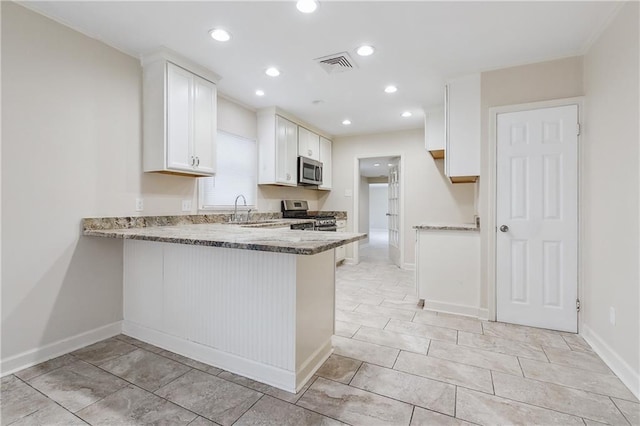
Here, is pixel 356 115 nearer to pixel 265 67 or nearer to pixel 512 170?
pixel 265 67

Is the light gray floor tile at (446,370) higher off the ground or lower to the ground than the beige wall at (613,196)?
lower

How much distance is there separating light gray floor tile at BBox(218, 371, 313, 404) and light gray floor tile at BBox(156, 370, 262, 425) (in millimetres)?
33

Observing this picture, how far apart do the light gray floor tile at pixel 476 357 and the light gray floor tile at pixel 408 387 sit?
1.27 feet

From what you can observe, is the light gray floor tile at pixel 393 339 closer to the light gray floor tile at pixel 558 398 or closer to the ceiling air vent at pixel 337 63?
the light gray floor tile at pixel 558 398

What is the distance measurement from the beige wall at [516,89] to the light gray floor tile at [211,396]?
2.38 m

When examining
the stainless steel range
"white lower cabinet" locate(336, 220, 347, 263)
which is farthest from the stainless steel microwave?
"white lower cabinet" locate(336, 220, 347, 263)

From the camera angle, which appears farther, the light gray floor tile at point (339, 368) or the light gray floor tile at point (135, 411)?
the light gray floor tile at point (339, 368)

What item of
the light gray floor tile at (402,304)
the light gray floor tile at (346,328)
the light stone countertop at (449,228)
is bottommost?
the light gray floor tile at (346,328)

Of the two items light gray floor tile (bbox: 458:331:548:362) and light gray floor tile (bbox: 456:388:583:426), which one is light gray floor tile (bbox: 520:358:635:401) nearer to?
light gray floor tile (bbox: 458:331:548:362)

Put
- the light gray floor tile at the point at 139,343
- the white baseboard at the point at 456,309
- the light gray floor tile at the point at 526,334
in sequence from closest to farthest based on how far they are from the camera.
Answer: the light gray floor tile at the point at 139,343
the light gray floor tile at the point at 526,334
the white baseboard at the point at 456,309

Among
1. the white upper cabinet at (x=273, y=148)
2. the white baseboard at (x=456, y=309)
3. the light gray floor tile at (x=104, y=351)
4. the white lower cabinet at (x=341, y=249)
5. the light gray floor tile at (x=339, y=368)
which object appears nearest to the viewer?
the light gray floor tile at (x=339, y=368)

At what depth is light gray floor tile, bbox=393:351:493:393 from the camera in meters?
1.84

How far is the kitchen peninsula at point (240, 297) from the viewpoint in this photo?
175 cm

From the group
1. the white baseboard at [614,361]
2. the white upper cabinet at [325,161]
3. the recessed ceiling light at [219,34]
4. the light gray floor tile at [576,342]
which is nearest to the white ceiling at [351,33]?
the recessed ceiling light at [219,34]
